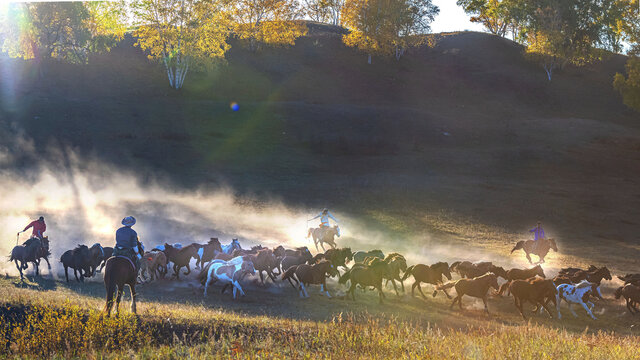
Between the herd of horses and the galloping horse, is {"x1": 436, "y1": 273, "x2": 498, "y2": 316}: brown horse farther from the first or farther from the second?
the galloping horse

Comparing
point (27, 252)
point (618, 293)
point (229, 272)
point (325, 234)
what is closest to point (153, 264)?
point (229, 272)

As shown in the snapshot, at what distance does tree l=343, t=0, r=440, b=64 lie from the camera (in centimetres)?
9125

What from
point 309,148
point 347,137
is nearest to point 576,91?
point 347,137

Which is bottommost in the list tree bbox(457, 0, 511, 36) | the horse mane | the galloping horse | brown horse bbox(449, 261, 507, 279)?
the galloping horse

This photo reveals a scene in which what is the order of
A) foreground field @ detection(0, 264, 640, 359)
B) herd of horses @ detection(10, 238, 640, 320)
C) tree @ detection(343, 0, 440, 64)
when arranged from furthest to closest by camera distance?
1. tree @ detection(343, 0, 440, 64)
2. herd of horses @ detection(10, 238, 640, 320)
3. foreground field @ detection(0, 264, 640, 359)

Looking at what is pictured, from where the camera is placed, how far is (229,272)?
20891 mm

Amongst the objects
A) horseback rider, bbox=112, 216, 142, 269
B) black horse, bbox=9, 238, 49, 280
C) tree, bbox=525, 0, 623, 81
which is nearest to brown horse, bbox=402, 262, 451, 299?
horseback rider, bbox=112, 216, 142, 269

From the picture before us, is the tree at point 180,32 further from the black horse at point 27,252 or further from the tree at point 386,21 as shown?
the black horse at point 27,252

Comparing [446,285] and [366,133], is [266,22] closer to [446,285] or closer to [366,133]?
[366,133]

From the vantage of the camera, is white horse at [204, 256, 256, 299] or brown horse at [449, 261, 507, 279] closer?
white horse at [204, 256, 256, 299]

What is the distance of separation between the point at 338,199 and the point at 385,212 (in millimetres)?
4749

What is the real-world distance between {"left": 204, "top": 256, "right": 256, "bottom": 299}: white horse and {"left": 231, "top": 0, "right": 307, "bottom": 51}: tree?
75.0m

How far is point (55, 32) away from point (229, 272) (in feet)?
249

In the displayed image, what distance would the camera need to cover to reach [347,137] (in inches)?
2496
